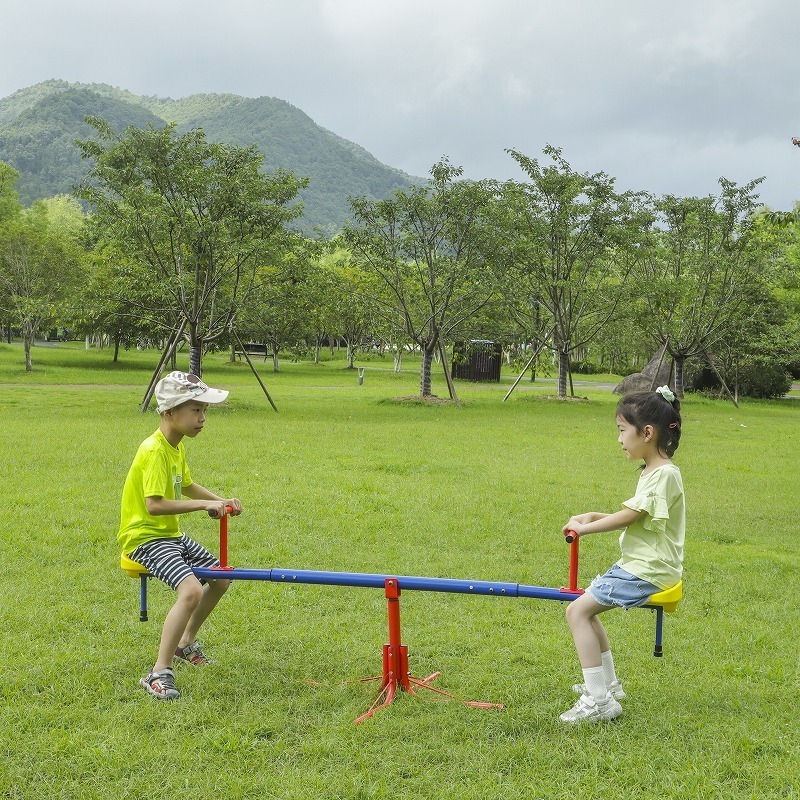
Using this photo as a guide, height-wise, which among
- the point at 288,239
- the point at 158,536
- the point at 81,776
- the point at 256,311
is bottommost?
the point at 81,776

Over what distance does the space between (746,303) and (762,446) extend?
14.3m

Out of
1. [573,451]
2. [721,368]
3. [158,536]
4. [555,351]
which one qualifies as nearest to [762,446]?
[573,451]

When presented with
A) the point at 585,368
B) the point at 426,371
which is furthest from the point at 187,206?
the point at 585,368

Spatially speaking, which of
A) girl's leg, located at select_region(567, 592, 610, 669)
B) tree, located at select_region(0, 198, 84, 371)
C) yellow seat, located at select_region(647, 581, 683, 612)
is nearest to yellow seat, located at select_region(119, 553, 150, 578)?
girl's leg, located at select_region(567, 592, 610, 669)

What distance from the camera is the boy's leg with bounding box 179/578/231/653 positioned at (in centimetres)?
437

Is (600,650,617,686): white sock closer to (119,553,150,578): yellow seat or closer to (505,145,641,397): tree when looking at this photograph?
(119,553,150,578): yellow seat

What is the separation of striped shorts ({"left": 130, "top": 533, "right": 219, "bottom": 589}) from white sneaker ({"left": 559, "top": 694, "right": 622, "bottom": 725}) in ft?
6.44

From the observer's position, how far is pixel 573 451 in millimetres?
13961

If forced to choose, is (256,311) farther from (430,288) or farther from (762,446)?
(762,446)

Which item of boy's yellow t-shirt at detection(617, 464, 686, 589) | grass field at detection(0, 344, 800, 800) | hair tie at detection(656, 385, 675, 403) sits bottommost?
grass field at detection(0, 344, 800, 800)

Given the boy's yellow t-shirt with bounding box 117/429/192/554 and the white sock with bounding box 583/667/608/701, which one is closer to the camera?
the white sock with bounding box 583/667/608/701

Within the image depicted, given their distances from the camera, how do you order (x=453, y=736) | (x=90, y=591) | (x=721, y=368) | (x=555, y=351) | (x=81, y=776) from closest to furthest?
(x=81, y=776) → (x=453, y=736) → (x=90, y=591) → (x=555, y=351) → (x=721, y=368)

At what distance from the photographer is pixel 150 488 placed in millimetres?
4145

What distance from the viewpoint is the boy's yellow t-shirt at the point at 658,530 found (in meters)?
3.78
